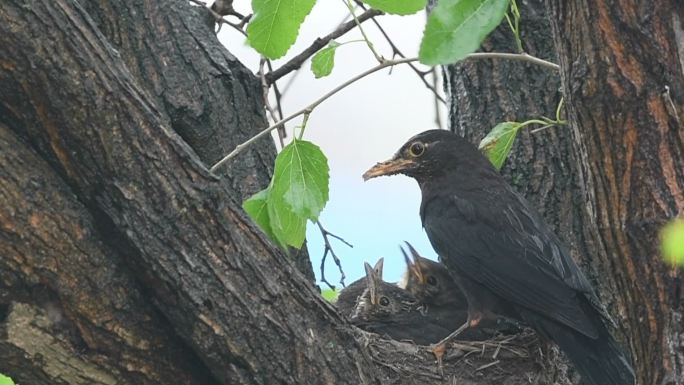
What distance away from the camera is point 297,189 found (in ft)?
11.3

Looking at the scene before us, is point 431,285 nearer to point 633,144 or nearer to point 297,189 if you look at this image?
point 297,189

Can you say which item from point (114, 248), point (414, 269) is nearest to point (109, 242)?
point (114, 248)

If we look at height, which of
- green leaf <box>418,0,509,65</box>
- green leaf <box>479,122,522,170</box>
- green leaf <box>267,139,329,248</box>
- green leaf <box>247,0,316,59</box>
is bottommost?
green leaf <box>418,0,509,65</box>

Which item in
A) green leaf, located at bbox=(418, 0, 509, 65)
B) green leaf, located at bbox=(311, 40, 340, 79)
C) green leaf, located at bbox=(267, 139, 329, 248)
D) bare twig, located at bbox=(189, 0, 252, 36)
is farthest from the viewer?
bare twig, located at bbox=(189, 0, 252, 36)

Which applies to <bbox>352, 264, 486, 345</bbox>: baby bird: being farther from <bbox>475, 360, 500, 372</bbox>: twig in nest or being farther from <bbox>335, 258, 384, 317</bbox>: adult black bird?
<bbox>475, 360, 500, 372</bbox>: twig in nest

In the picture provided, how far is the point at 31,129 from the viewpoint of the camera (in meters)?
3.03

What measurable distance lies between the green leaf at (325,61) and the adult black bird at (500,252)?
3.52ft

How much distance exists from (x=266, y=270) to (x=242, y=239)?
117 mm

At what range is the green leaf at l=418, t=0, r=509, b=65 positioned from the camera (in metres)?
2.39

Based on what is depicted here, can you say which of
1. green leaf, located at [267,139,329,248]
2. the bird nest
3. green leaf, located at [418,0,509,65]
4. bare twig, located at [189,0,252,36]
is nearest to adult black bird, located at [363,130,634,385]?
the bird nest

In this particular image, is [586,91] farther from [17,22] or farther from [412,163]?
[412,163]

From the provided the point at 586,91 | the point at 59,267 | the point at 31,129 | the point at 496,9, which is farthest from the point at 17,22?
the point at 586,91

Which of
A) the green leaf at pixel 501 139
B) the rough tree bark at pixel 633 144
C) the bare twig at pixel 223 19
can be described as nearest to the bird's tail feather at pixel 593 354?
the green leaf at pixel 501 139

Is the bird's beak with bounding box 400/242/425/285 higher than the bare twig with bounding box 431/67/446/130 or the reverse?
the reverse
